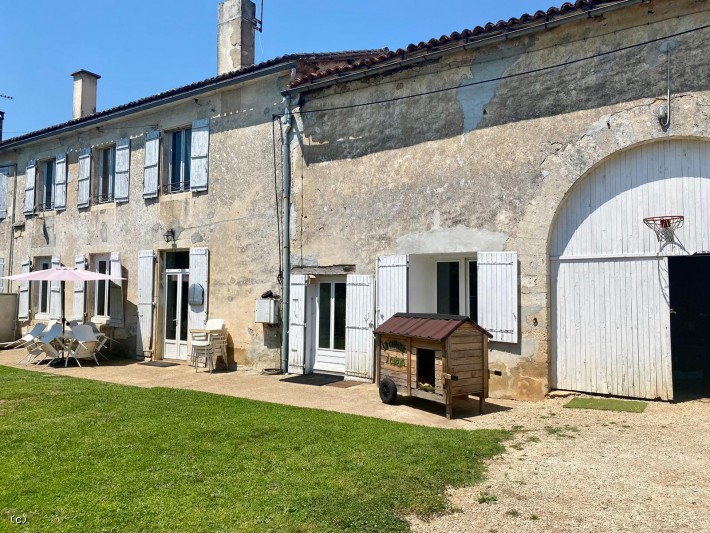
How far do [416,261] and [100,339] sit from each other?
6.93m

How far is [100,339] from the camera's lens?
11359 millimetres

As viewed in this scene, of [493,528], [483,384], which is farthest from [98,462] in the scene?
[483,384]

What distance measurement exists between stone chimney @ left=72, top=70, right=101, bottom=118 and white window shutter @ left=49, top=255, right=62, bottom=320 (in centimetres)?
410

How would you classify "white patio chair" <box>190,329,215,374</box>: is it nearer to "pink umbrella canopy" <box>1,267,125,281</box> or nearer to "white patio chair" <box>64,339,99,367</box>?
"white patio chair" <box>64,339,99,367</box>

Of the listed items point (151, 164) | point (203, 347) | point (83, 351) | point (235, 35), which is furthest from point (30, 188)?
point (203, 347)

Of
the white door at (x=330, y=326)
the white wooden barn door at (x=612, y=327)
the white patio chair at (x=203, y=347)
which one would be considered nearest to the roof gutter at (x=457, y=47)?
the white wooden barn door at (x=612, y=327)

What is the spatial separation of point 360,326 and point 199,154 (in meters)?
4.91

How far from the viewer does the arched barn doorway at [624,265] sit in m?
6.54

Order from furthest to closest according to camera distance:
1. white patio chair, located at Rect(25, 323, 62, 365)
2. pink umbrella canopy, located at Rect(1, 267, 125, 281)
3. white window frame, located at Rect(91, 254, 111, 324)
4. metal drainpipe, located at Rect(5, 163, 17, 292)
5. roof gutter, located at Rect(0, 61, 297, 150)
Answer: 1. metal drainpipe, located at Rect(5, 163, 17, 292)
2. white window frame, located at Rect(91, 254, 111, 324)
3. pink umbrella canopy, located at Rect(1, 267, 125, 281)
4. white patio chair, located at Rect(25, 323, 62, 365)
5. roof gutter, located at Rect(0, 61, 297, 150)

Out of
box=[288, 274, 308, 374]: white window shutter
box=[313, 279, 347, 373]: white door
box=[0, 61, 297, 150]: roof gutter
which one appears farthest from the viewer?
box=[0, 61, 297, 150]: roof gutter

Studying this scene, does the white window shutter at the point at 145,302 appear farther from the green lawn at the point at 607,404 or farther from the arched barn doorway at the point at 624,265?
the green lawn at the point at 607,404

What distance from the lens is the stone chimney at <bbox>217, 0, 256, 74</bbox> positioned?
38.6ft

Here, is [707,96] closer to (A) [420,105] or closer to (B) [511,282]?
(B) [511,282]

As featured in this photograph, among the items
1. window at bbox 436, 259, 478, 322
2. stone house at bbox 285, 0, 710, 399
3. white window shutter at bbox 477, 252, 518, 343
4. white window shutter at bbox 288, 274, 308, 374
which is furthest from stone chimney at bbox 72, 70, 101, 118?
white window shutter at bbox 477, 252, 518, 343
